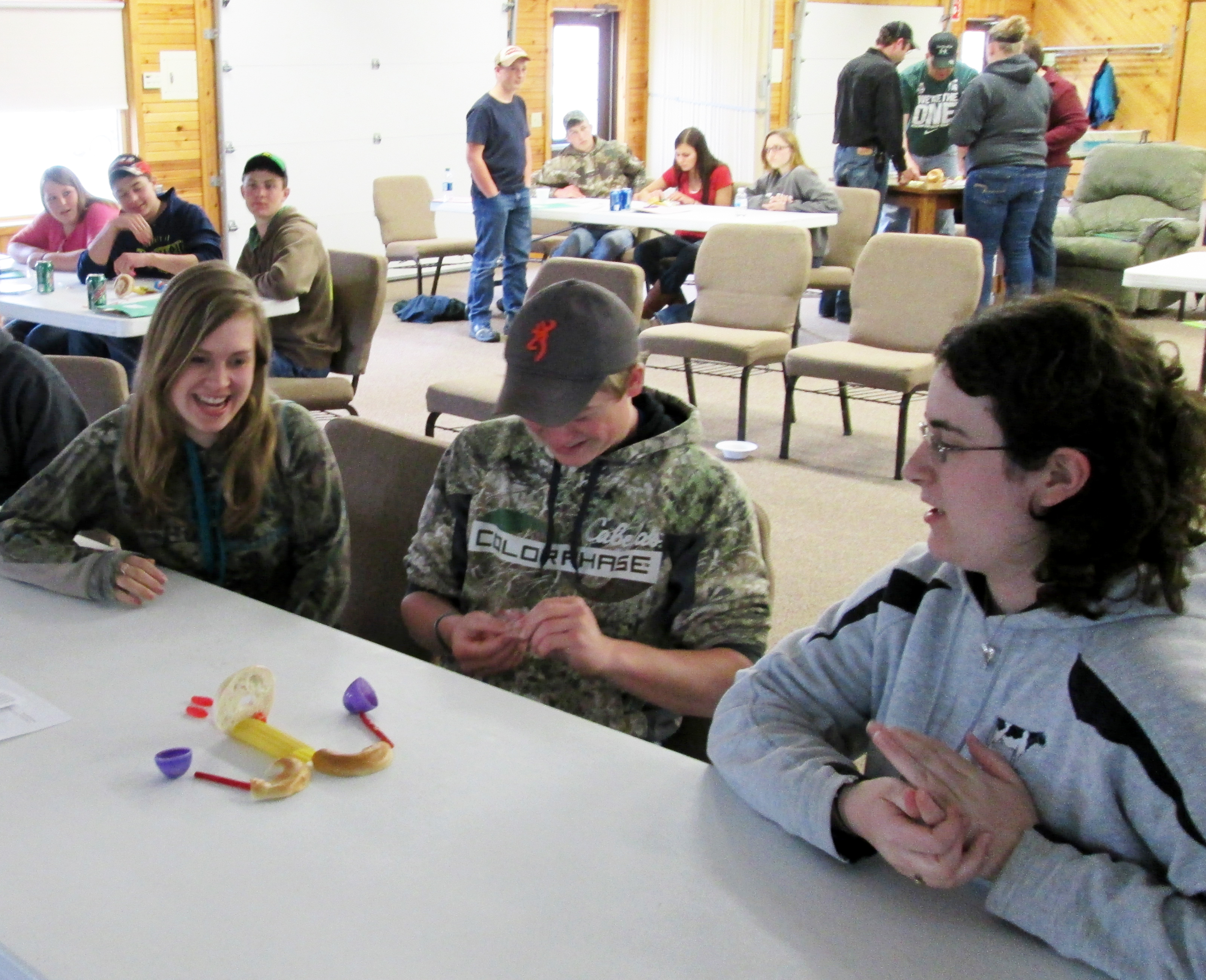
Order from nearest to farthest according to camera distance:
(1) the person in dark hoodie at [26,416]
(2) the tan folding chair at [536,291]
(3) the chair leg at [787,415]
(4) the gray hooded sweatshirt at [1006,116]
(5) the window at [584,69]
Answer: (1) the person in dark hoodie at [26,416] → (2) the tan folding chair at [536,291] → (3) the chair leg at [787,415] → (4) the gray hooded sweatshirt at [1006,116] → (5) the window at [584,69]

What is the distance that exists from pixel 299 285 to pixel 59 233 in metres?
1.69

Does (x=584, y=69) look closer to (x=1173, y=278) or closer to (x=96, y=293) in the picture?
(x=1173, y=278)

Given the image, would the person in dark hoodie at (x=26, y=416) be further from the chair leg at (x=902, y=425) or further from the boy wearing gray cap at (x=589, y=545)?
the chair leg at (x=902, y=425)

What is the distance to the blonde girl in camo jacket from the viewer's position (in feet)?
6.41

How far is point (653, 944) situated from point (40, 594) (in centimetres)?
120

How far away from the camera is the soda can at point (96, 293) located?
13.6ft

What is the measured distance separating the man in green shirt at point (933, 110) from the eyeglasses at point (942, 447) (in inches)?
276

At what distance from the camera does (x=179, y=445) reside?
1996mm

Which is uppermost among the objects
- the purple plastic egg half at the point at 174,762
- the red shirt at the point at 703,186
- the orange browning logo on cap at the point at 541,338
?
the red shirt at the point at 703,186

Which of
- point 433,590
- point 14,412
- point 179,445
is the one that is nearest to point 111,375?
point 14,412

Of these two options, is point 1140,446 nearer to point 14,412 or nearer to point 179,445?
point 179,445

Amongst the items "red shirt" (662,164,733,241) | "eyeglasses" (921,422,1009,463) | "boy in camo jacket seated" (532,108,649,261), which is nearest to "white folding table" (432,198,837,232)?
"red shirt" (662,164,733,241)

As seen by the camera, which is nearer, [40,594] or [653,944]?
[653,944]

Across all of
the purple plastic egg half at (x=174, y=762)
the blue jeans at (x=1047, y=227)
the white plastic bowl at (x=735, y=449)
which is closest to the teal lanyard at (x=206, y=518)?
→ the purple plastic egg half at (x=174, y=762)
